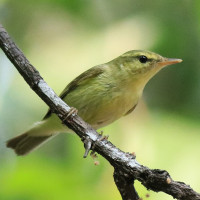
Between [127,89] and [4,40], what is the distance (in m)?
1.28

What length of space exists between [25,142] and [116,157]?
1.86 metres

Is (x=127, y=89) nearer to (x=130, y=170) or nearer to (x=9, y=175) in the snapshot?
(x=9, y=175)

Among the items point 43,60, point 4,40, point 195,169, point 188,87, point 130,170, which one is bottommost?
point 195,169

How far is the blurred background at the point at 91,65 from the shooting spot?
A: 2.90m

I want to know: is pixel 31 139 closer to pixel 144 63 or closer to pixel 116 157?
pixel 144 63

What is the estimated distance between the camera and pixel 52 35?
13.7 ft

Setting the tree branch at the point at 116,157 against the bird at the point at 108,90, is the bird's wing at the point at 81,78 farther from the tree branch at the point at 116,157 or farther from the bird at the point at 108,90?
the tree branch at the point at 116,157

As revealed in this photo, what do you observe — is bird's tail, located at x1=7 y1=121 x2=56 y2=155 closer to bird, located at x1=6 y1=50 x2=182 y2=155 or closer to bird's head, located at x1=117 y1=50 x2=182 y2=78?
bird, located at x1=6 y1=50 x2=182 y2=155

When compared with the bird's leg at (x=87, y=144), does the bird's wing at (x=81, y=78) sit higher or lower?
higher

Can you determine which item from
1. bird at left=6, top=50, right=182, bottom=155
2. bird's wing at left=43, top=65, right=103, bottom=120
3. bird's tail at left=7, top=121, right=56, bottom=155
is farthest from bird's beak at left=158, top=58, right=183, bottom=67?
bird's tail at left=7, top=121, right=56, bottom=155

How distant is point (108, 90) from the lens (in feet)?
11.1

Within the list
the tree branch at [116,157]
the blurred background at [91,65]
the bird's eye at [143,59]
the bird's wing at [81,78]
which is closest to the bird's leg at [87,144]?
the tree branch at [116,157]

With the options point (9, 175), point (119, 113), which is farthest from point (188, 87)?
point (9, 175)

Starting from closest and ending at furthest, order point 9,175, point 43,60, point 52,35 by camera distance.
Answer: point 9,175 → point 43,60 → point 52,35
